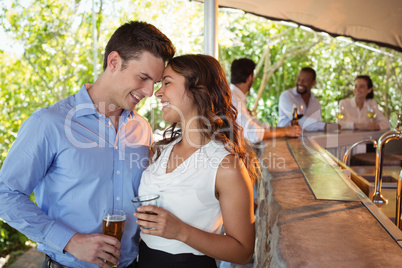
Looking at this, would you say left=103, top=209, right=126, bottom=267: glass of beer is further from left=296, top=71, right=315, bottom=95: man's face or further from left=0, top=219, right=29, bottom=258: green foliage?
left=296, top=71, right=315, bottom=95: man's face

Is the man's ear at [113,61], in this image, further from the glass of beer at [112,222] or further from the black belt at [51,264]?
the black belt at [51,264]

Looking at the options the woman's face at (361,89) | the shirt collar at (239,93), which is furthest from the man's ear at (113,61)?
the woman's face at (361,89)

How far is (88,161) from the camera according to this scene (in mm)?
1626

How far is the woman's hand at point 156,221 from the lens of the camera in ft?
4.73

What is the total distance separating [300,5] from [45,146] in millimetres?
4180

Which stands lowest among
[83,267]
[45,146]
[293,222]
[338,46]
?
[83,267]

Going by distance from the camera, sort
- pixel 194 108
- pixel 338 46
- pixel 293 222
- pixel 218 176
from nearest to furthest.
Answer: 1. pixel 293 222
2. pixel 218 176
3. pixel 194 108
4. pixel 338 46

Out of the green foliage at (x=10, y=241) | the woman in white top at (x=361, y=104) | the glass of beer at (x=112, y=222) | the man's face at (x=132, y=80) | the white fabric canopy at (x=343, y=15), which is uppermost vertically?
the white fabric canopy at (x=343, y=15)

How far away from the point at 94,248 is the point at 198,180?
468mm

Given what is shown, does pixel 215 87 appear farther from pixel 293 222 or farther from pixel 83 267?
pixel 83 267

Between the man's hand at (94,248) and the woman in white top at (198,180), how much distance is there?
0.13 meters

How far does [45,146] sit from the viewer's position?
5.13 ft

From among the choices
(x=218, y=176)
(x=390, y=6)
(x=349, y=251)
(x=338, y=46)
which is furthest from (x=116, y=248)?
(x=338, y=46)

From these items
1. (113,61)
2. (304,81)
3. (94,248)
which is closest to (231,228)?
(94,248)
